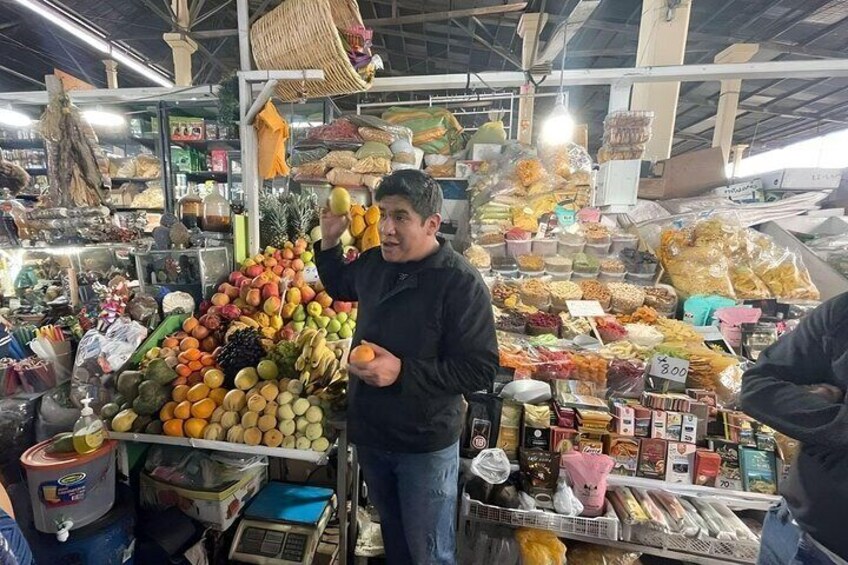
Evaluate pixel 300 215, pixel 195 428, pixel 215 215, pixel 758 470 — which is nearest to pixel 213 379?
pixel 195 428

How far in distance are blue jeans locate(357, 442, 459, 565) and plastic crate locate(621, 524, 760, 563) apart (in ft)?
2.57

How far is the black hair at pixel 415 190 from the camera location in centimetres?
124

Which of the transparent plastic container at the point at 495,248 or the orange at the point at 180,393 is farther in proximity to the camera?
the transparent plastic container at the point at 495,248

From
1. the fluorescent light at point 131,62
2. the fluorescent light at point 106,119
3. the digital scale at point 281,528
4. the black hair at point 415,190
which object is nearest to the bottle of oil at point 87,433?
the digital scale at point 281,528

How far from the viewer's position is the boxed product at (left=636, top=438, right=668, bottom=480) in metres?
1.66

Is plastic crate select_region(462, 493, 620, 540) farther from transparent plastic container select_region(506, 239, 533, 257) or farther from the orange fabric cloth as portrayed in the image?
the orange fabric cloth

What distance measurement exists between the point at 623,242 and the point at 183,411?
3221mm

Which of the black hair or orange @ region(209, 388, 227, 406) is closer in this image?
the black hair

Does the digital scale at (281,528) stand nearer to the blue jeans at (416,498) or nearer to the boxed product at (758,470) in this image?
the blue jeans at (416,498)

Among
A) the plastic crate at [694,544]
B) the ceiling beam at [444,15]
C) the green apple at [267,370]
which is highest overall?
the ceiling beam at [444,15]

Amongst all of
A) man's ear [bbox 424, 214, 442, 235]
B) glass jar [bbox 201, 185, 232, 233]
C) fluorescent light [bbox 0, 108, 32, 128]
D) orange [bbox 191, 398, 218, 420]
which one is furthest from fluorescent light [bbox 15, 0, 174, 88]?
man's ear [bbox 424, 214, 442, 235]

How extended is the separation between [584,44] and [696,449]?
7.70 m

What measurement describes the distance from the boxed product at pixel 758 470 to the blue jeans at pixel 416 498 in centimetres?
128

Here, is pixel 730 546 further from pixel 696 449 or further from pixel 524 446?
pixel 524 446
